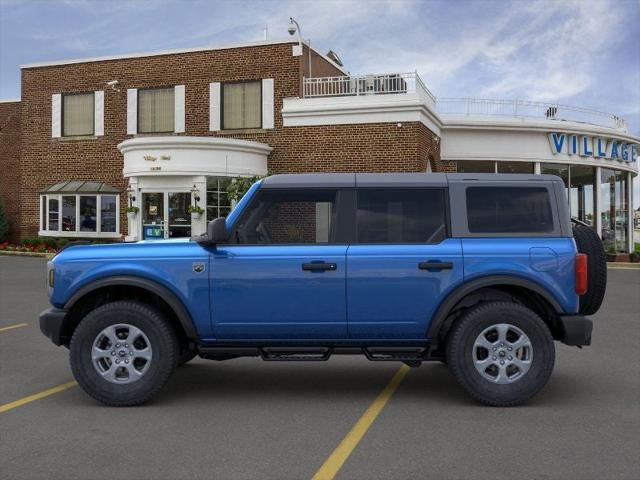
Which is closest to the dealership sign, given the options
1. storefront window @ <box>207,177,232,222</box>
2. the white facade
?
the white facade

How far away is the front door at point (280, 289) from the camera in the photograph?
5.40 m

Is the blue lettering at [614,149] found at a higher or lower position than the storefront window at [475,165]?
higher

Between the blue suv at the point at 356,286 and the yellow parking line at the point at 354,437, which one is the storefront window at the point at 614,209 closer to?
the blue suv at the point at 356,286

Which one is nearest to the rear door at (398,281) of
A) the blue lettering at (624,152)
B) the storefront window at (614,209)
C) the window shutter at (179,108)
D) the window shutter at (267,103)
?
the window shutter at (267,103)

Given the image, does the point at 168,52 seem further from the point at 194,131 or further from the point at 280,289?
the point at 280,289

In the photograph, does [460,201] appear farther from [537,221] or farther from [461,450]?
[461,450]

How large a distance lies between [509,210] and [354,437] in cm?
237

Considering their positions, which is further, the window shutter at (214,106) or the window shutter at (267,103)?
the window shutter at (214,106)

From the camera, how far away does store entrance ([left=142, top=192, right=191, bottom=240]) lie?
22312 mm

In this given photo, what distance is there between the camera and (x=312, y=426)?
4902 mm

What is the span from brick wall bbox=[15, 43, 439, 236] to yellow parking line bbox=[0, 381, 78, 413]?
16.4m

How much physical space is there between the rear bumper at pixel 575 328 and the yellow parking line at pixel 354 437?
1615 millimetres

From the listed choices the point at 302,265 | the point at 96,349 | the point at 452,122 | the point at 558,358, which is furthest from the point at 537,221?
the point at 452,122

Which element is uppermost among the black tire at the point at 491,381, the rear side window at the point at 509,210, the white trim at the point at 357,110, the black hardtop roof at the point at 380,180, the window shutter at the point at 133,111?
the window shutter at the point at 133,111
